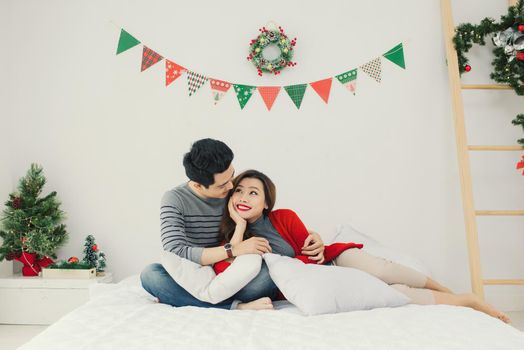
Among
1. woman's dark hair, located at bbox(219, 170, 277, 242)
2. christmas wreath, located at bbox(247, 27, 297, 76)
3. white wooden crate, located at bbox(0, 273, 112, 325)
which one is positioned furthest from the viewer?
christmas wreath, located at bbox(247, 27, 297, 76)

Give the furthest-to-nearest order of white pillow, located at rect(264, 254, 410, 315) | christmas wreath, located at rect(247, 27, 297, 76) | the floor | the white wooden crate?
christmas wreath, located at rect(247, 27, 297, 76) → the white wooden crate → the floor → white pillow, located at rect(264, 254, 410, 315)

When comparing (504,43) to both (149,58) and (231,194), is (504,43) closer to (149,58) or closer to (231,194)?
(231,194)

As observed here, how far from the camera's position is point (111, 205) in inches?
105

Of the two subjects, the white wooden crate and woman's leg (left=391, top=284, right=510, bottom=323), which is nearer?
woman's leg (left=391, top=284, right=510, bottom=323)

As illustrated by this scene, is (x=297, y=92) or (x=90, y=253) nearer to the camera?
(x=90, y=253)

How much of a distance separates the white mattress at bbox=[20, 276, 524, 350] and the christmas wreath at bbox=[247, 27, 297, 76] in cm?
164

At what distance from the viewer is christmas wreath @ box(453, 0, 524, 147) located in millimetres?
2439

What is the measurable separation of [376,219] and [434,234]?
1.17 ft

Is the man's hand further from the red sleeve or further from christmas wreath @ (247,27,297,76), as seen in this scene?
christmas wreath @ (247,27,297,76)

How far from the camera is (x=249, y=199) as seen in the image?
1.78 m

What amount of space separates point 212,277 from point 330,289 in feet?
1.36

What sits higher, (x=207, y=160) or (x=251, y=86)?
(x=251, y=86)

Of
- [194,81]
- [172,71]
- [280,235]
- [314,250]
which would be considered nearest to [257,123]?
[194,81]

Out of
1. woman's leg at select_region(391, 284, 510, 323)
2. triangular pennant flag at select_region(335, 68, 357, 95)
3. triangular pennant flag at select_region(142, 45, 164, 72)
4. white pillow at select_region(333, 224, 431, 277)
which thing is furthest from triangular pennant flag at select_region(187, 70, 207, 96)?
woman's leg at select_region(391, 284, 510, 323)
